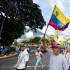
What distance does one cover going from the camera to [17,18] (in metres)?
64.4

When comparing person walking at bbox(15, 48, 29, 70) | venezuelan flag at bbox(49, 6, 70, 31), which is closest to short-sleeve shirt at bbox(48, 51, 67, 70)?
person walking at bbox(15, 48, 29, 70)

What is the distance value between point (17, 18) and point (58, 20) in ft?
164

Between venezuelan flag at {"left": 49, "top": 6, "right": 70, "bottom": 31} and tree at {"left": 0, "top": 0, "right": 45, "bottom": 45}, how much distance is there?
4442 cm

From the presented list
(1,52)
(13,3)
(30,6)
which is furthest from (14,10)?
(1,52)

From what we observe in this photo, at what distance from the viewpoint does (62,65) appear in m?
10.3

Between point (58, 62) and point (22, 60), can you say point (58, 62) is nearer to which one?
point (58, 62)

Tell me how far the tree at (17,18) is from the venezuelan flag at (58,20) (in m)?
44.4

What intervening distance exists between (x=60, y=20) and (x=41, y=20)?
5479cm

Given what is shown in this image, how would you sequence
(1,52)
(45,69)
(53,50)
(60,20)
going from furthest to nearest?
(1,52) < (45,69) < (60,20) < (53,50)

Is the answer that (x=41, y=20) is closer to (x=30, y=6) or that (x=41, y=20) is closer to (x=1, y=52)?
(x=30, y=6)

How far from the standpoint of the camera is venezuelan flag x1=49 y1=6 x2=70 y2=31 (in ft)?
46.6

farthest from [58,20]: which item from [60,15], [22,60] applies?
[22,60]

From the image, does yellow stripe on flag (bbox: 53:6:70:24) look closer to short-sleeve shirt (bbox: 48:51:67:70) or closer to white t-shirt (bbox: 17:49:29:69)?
white t-shirt (bbox: 17:49:29:69)

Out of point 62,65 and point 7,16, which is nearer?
point 62,65
